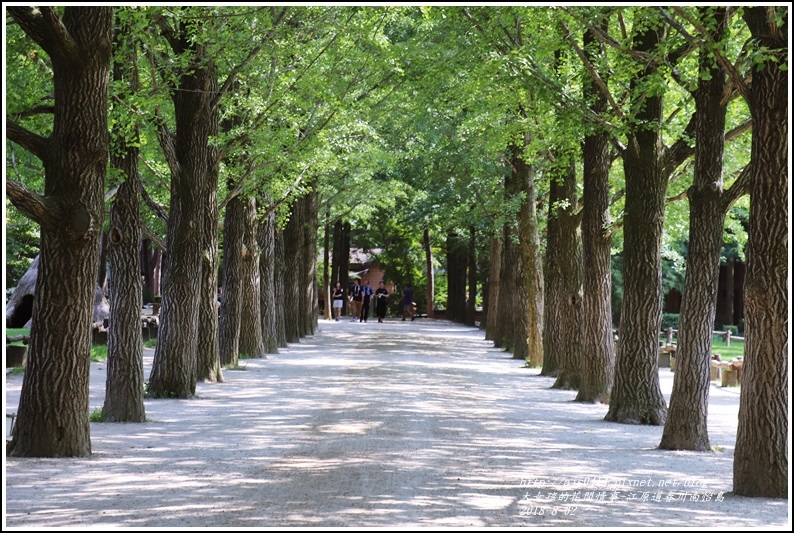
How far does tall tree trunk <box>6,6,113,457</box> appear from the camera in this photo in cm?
1113

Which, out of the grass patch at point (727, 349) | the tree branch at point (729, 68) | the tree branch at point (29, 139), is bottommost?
the grass patch at point (727, 349)

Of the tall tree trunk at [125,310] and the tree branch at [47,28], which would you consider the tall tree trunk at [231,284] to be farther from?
the tree branch at [47,28]

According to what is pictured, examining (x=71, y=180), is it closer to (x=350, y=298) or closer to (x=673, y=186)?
(x=673, y=186)

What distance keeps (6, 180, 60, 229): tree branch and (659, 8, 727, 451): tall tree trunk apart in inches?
267

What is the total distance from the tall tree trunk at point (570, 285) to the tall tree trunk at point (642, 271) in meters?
4.74

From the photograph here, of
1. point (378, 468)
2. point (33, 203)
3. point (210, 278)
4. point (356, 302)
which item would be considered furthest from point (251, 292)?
point (356, 302)

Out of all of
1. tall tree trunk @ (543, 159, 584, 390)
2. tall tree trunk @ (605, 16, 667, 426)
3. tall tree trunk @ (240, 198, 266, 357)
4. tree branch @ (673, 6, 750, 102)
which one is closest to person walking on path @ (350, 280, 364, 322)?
tall tree trunk @ (240, 198, 266, 357)

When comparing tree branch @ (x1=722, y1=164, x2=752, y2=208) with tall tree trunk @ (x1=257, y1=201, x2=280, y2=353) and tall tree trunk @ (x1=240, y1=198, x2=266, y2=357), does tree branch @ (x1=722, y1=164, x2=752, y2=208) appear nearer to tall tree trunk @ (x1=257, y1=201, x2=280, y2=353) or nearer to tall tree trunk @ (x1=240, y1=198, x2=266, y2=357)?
tall tree trunk @ (x1=240, y1=198, x2=266, y2=357)

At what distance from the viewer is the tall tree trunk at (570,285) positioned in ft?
69.2

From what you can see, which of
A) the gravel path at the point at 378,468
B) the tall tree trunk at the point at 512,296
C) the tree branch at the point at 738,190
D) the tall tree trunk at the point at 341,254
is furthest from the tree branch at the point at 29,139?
the tall tree trunk at the point at 341,254

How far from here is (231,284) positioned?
24.8m

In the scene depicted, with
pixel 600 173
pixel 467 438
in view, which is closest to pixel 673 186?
pixel 600 173

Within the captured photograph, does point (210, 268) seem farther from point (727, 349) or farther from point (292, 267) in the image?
point (727, 349)

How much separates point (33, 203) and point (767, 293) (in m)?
6.64
